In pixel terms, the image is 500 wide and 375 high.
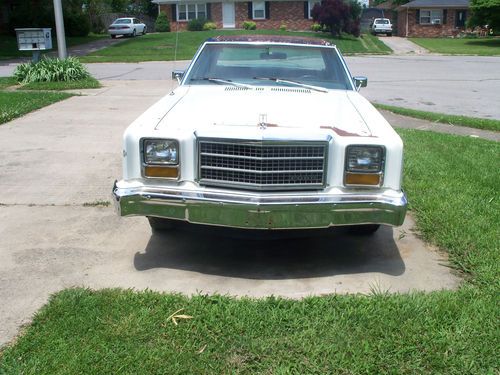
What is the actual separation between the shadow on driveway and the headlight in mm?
685

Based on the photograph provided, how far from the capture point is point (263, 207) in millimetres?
3727

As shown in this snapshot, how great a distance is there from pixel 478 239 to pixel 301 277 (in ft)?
4.92

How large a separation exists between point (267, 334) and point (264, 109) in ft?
5.78

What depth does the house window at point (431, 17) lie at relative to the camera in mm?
48031

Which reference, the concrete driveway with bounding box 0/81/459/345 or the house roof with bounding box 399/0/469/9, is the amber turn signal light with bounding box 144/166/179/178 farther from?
the house roof with bounding box 399/0/469/9

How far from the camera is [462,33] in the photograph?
157ft

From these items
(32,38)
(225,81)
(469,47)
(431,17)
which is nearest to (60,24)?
(32,38)

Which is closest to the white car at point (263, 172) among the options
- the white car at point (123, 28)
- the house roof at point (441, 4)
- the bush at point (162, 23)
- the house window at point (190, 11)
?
the white car at point (123, 28)

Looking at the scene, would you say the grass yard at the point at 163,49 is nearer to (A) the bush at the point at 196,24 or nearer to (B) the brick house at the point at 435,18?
(A) the bush at the point at 196,24

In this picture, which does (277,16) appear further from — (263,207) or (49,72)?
(263,207)

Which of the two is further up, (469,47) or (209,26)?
(209,26)

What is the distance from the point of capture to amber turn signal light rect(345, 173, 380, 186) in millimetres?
3870

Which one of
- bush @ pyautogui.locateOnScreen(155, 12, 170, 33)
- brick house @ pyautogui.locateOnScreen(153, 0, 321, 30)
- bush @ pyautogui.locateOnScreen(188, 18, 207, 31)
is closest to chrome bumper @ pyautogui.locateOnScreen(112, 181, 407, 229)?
bush @ pyautogui.locateOnScreen(188, 18, 207, 31)

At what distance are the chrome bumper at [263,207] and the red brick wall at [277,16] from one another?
43.4 m
